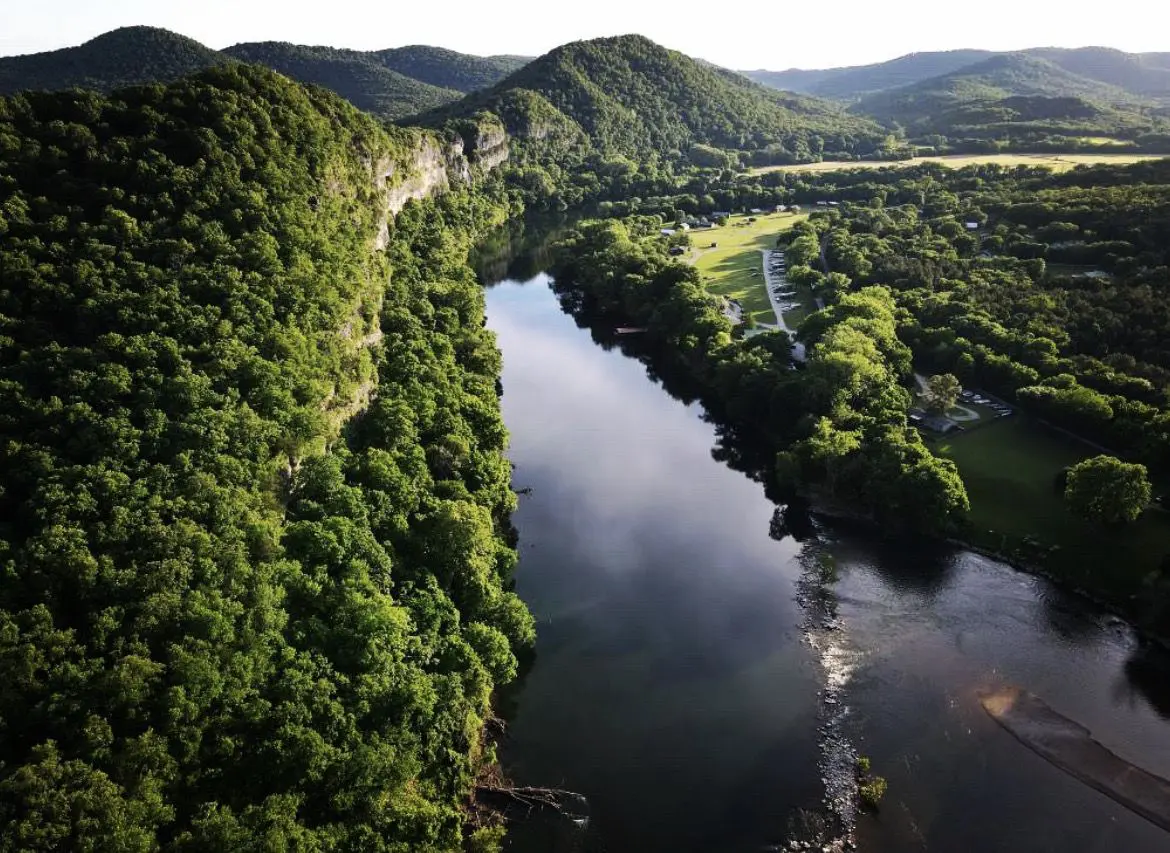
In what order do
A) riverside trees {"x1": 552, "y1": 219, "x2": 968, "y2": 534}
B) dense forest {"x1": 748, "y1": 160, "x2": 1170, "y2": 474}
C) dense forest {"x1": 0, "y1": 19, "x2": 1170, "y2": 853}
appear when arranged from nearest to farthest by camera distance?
dense forest {"x1": 0, "y1": 19, "x2": 1170, "y2": 853} < riverside trees {"x1": 552, "y1": 219, "x2": 968, "y2": 534} < dense forest {"x1": 748, "y1": 160, "x2": 1170, "y2": 474}

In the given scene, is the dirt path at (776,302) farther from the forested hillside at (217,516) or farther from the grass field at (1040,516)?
the forested hillside at (217,516)

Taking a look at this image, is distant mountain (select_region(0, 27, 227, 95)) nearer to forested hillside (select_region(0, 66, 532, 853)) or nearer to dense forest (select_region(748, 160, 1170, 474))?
forested hillside (select_region(0, 66, 532, 853))

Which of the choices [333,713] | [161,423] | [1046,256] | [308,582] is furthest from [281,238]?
[1046,256]

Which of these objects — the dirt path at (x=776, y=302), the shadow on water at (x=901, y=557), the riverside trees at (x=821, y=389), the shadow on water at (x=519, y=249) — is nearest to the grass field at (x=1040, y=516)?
the shadow on water at (x=901, y=557)

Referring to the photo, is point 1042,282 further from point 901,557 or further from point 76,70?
point 76,70

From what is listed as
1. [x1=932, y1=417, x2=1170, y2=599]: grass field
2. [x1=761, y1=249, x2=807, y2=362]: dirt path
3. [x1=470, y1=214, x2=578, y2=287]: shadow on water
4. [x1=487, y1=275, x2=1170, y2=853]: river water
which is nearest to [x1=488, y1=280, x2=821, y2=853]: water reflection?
[x1=487, y1=275, x2=1170, y2=853]: river water
